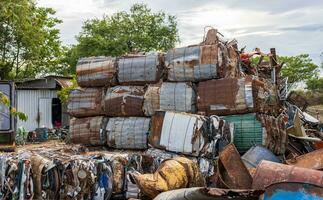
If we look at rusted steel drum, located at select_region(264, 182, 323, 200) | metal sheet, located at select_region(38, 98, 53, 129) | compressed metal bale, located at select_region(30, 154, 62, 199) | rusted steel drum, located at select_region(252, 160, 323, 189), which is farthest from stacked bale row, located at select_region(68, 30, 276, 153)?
metal sheet, located at select_region(38, 98, 53, 129)

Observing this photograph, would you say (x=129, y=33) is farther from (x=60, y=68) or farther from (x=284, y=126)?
(x=284, y=126)

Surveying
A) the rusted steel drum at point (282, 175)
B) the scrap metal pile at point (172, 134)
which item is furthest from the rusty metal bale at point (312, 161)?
→ the rusted steel drum at point (282, 175)

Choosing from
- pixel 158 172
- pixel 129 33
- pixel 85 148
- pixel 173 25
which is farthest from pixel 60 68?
pixel 158 172

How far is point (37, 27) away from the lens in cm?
2436

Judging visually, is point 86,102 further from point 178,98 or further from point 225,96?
point 225,96

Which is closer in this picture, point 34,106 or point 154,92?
point 154,92

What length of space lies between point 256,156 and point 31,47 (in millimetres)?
A: 18230

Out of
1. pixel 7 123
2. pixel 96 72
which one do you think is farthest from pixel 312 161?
pixel 7 123

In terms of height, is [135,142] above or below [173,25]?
below

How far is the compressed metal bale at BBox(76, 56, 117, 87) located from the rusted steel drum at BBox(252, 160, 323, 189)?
5.18m

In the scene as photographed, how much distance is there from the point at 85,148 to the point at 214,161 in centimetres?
318

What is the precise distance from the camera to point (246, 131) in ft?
29.8

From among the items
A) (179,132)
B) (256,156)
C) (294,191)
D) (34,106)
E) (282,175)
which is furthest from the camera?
(34,106)

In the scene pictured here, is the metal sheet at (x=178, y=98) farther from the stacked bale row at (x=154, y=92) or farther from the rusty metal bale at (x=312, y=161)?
the rusty metal bale at (x=312, y=161)
